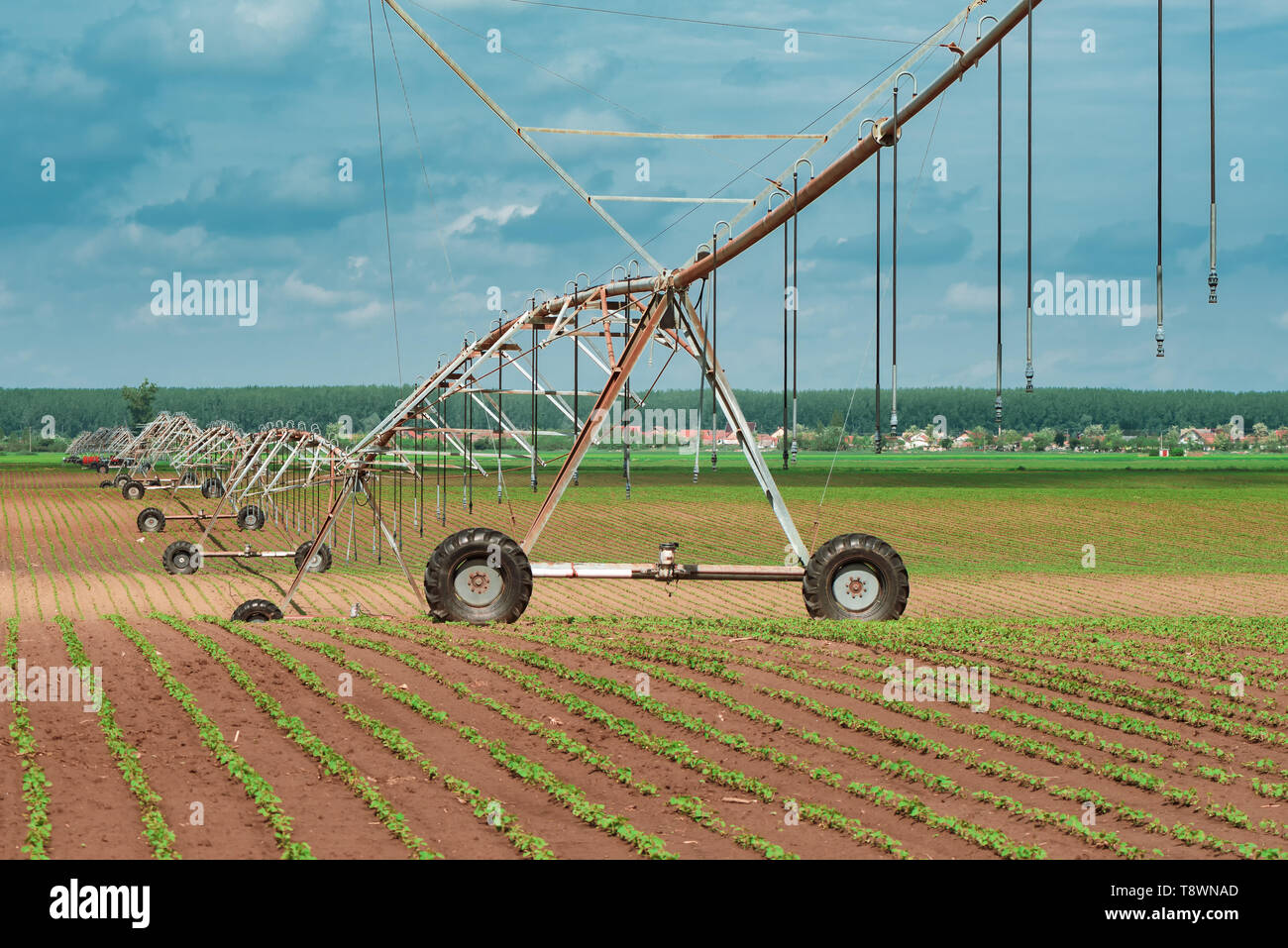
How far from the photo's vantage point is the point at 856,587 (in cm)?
1552

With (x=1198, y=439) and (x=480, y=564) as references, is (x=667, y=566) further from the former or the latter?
(x=1198, y=439)

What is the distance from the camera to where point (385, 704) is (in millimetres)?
11625

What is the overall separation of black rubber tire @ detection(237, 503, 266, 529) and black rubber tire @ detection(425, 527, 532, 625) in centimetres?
2438

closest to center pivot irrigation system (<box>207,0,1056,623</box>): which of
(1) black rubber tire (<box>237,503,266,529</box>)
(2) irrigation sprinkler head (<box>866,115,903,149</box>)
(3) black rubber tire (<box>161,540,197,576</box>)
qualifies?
(2) irrigation sprinkler head (<box>866,115,903,149</box>)

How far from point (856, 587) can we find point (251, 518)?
87.7ft

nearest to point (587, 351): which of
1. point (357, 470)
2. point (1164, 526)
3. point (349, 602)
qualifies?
point (357, 470)

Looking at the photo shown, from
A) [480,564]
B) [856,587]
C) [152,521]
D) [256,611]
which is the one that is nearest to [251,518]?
[152,521]

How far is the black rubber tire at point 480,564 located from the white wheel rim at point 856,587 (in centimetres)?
375

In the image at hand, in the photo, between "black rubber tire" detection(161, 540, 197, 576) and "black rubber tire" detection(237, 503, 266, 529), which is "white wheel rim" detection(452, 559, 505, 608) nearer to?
"black rubber tire" detection(161, 540, 197, 576)

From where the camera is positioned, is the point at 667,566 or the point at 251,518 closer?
the point at 667,566

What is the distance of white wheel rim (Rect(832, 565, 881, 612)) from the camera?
15461mm

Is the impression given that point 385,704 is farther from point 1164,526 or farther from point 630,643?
point 1164,526

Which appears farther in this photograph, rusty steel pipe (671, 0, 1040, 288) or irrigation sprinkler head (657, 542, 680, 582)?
irrigation sprinkler head (657, 542, 680, 582)
